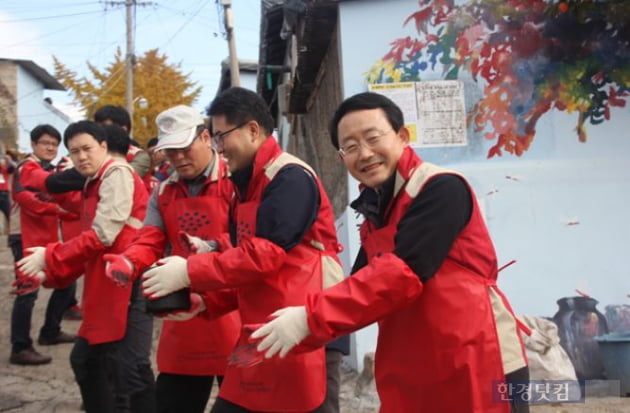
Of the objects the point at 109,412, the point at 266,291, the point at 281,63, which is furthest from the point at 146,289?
the point at 281,63

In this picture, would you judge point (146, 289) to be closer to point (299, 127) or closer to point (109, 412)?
point (109, 412)

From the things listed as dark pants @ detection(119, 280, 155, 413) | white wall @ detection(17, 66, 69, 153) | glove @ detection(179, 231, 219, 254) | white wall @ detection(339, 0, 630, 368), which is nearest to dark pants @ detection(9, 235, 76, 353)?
dark pants @ detection(119, 280, 155, 413)

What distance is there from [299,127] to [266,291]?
8692mm

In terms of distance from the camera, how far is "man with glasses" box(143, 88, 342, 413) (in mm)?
2455

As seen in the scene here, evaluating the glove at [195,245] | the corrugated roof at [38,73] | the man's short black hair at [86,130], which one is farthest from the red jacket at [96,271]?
the corrugated roof at [38,73]

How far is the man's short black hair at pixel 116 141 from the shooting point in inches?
171

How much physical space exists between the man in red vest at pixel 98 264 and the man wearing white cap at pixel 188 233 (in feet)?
1.48

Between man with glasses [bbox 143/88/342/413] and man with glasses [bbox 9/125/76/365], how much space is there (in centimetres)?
340

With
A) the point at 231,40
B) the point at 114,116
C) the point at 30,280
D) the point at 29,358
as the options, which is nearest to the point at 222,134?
the point at 30,280

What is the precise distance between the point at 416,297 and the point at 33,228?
5.15 metres

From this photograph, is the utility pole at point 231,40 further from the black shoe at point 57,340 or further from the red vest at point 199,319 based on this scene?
the red vest at point 199,319

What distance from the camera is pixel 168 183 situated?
3453mm

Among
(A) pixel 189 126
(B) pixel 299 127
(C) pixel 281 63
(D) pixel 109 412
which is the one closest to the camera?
(A) pixel 189 126

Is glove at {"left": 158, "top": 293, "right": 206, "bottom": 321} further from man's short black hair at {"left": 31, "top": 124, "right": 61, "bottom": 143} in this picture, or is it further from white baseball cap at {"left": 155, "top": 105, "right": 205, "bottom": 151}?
man's short black hair at {"left": 31, "top": 124, "right": 61, "bottom": 143}
